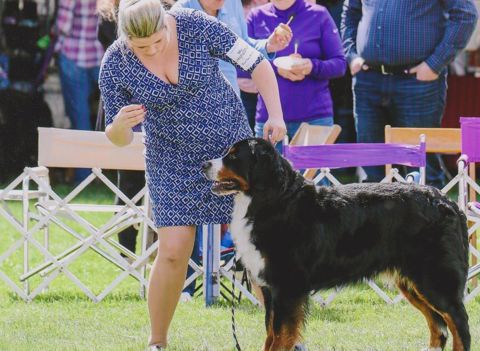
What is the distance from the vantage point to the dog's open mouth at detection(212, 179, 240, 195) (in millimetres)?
4293

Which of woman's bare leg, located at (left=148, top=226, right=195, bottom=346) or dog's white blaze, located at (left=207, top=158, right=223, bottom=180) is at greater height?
dog's white blaze, located at (left=207, top=158, right=223, bottom=180)

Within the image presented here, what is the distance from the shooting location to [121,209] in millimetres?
6195

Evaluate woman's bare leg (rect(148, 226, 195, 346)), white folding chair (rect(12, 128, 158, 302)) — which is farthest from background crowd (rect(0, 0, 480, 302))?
woman's bare leg (rect(148, 226, 195, 346))

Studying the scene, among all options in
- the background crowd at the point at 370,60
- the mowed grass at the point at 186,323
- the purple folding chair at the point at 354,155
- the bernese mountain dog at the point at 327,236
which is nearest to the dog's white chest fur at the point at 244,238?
the bernese mountain dog at the point at 327,236

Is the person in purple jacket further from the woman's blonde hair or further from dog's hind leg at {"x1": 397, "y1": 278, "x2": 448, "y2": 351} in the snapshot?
the woman's blonde hair

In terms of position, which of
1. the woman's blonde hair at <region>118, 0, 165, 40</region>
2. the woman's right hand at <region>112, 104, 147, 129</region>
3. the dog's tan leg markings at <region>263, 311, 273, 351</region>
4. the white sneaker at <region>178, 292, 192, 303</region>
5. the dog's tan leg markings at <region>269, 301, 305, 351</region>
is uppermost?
the woman's blonde hair at <region>118, 0, 165, 40</region>

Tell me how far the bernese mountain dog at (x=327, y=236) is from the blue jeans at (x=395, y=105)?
237 cm

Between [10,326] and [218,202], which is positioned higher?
[218,202]

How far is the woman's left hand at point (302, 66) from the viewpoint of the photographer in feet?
21.4

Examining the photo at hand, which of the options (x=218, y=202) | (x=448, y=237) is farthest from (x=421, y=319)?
(x=218, y=202)

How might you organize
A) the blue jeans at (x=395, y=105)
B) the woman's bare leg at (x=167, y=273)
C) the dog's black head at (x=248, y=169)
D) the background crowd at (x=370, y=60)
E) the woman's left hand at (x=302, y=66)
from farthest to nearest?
1. the blue jeans at (x=395, y=105)
2. the background crowd at (x=370, y=60)
3. the woman's left hand at (x=302, y=66)
4. the woman's bare leg at (x=167, y=273)
5. the dog's black head at (x=248, y=169)

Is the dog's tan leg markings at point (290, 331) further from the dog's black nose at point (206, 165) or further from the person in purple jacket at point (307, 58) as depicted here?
the person in purple jacket at point (307, 58)

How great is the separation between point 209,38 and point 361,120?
2848 millimetres

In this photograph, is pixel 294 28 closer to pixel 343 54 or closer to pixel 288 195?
pixel 343 54
